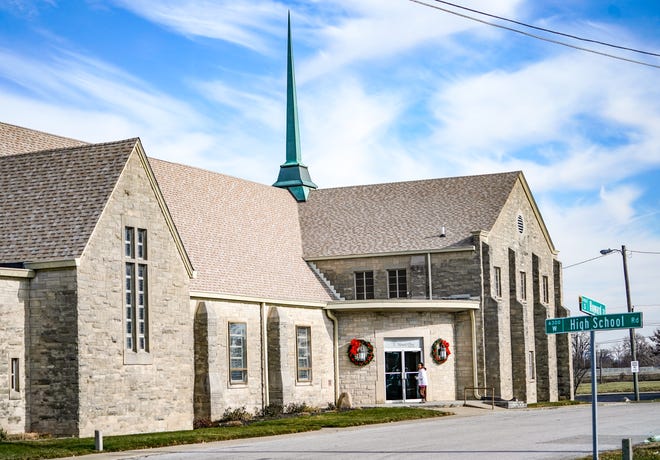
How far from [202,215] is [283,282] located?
4171mm

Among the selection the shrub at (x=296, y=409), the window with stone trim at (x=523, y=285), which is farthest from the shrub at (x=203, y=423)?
the window with stone trim at (x=523, y=285)

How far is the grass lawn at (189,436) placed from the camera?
21375 mm

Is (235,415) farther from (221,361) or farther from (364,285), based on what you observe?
(364,285)

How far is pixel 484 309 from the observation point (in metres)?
42.5

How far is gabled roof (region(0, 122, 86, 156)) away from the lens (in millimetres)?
31266

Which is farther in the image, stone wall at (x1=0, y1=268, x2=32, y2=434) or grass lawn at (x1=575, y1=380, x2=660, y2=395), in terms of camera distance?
grass lawn at (x1=575, y1=380, x2=660, y2=395)

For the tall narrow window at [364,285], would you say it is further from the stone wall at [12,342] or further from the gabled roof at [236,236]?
the stone wall at [12,342]

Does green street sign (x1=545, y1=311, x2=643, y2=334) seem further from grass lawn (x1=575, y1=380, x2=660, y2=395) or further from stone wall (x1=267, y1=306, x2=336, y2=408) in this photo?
grass lawn (x1=575, y1=380, x2=660, y2=395)

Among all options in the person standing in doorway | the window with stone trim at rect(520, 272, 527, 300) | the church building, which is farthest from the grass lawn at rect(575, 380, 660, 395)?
the person standing in doorway

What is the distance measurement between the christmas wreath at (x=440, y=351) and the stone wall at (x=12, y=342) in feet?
63.2

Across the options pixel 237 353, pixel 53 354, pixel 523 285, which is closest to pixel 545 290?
pixel 523 285

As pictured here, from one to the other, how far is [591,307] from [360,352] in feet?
81.9

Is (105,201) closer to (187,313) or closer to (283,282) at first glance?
(187,313)

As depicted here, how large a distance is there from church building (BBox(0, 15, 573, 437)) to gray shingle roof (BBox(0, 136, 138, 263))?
5 centimetres
